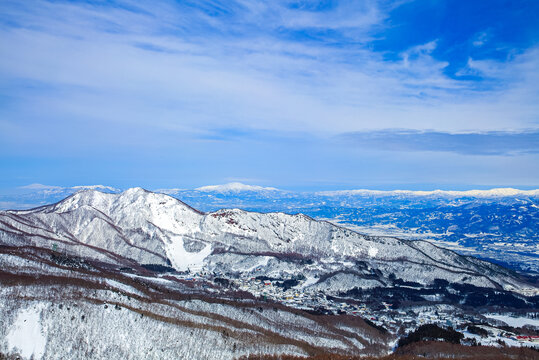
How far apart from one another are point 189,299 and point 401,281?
4127 inches

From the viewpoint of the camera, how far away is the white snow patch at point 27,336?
82062 mm

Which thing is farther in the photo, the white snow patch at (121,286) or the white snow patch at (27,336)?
the white snow patch at (121,286)

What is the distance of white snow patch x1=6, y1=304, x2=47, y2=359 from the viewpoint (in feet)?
269

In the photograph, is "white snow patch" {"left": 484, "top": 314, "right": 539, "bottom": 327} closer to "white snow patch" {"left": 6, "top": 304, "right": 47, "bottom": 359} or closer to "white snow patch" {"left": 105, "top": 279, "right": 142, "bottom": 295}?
"white snow patch" {"left": 105, "top": 279, "right": 142, "bottom": 295}

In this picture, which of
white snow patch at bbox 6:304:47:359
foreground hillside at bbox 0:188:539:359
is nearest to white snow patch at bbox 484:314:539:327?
foreground hillside at bbox 0:188:539:359

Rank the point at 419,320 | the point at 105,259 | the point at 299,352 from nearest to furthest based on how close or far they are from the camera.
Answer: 1. the point at 299,352
2. the point at 419,320
3. the point at 105,259

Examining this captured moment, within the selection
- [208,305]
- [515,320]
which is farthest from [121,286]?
[515,320]

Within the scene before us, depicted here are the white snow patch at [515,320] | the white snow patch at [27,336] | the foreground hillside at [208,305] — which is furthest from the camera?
the white snow patch at [515,320]

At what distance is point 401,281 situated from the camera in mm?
194625

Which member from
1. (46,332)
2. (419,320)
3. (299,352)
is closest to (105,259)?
(46,332)

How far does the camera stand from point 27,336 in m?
84.7

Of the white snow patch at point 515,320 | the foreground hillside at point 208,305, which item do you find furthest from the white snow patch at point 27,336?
the white snow patch at point 515,320

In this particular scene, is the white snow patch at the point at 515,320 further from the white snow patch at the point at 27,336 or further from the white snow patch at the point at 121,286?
the white snow patch at the point at 27,336

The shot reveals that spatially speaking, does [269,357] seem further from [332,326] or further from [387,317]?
[387,317]
